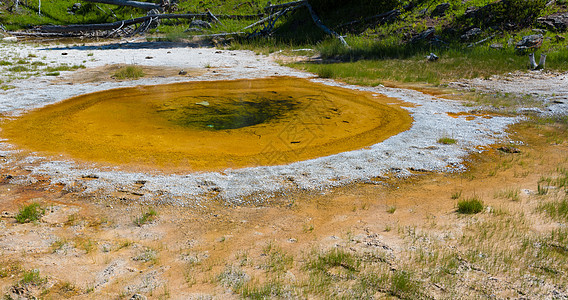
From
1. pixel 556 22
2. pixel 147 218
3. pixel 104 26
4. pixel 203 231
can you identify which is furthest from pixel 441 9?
pixel 104 26

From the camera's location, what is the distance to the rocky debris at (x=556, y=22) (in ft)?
42.8

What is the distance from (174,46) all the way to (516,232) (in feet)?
58.8

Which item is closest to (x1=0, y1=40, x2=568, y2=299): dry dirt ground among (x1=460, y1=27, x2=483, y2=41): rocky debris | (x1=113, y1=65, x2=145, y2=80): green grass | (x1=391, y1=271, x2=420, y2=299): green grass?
(x1=391, y1=271, x2=420, y2=299): green grass

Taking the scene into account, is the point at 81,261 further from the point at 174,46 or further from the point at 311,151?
the point at 174,46

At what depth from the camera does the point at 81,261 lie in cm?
346

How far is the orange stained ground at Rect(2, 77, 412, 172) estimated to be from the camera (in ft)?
19.5

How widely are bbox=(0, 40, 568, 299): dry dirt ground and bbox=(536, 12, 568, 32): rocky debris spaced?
1045 centimetres

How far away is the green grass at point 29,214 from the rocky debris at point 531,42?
13160 millimetres

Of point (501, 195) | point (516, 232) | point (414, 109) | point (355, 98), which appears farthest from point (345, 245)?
point (355, 98)

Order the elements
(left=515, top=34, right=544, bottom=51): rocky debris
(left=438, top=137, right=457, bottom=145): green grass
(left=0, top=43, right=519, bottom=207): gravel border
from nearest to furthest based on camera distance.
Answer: (left=0, top=43, right=519, bottom=207): gravel border
(left=438, top=137, right=457, bottom=145): green grass
(left=515, top=34, right=544, bottom=51): rocky debris

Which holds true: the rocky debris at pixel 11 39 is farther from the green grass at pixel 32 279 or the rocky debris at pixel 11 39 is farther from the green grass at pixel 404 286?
the green grass at pixel 404 286

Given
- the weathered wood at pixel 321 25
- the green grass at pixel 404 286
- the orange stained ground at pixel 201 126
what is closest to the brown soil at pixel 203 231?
the green grass at pixel 404 286

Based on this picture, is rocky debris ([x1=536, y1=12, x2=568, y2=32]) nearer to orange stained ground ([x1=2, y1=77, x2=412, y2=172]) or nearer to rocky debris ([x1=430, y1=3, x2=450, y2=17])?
rocky debris ([x1=430, y1=3, x2=450, y2=17])

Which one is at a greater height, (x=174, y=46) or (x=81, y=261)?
(x=174, y=46)
